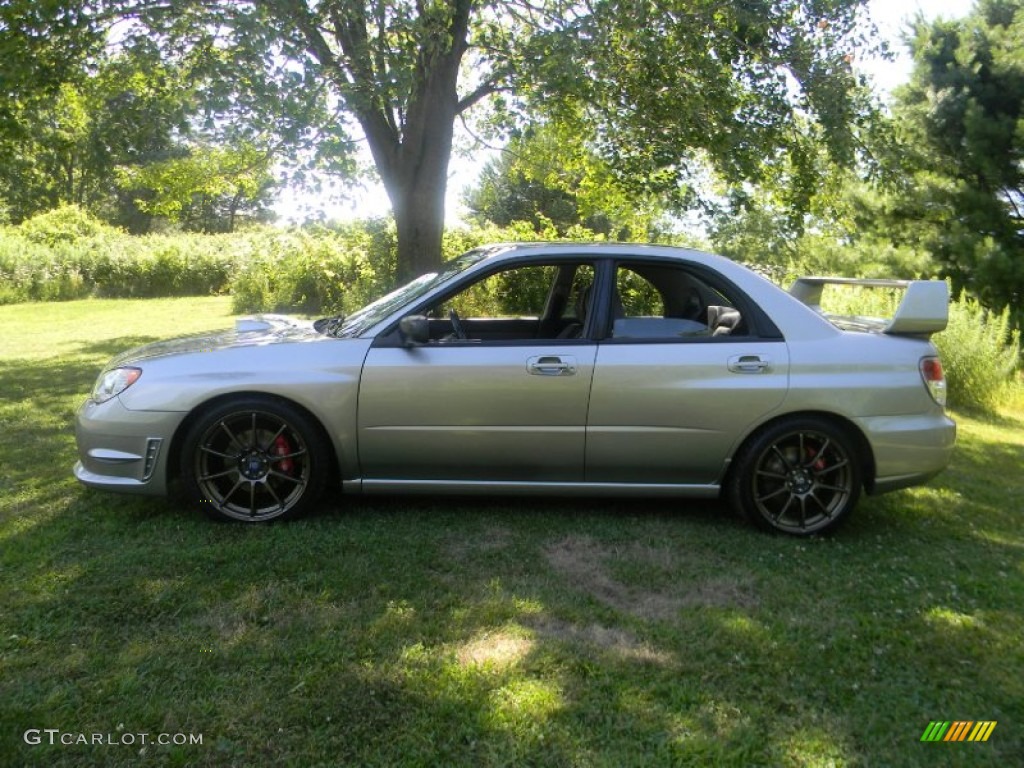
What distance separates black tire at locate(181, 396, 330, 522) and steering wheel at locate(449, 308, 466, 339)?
1.09 metres

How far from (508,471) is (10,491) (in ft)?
10.1

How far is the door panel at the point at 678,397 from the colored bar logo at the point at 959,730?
1874 millimetres

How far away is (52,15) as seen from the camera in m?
7.96

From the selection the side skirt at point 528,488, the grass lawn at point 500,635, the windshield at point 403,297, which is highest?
the windshield at point 403,297

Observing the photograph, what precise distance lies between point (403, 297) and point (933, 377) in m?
3.04

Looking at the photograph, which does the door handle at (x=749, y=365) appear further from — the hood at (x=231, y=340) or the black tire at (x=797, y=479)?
the hood at (x=231, y=340)

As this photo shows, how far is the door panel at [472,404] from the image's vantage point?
14.1 ft

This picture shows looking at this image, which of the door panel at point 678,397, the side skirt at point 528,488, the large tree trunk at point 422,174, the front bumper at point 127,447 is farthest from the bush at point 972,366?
the front bumper at point 127,447

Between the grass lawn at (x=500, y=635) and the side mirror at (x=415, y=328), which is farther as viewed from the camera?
the side mirror at (x=415, y=328)

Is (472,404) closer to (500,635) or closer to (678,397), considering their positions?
(678,397)


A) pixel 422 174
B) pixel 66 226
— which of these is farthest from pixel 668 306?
pixel 66 226

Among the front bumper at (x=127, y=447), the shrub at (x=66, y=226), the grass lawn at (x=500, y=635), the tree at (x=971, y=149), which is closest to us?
the grass lawn at (x=500, y=635)

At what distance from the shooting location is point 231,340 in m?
4.65

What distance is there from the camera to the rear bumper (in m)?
4.33
